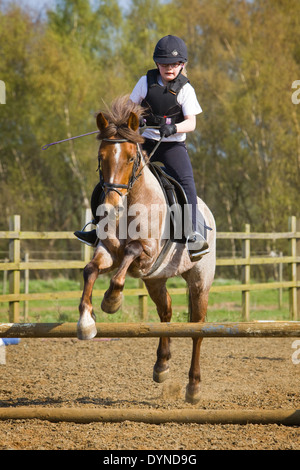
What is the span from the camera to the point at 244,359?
7.61 m

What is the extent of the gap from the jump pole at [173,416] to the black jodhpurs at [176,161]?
5.99ft

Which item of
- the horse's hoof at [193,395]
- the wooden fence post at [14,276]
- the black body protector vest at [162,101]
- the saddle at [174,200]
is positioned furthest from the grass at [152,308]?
the black body protector vest at [162,101]

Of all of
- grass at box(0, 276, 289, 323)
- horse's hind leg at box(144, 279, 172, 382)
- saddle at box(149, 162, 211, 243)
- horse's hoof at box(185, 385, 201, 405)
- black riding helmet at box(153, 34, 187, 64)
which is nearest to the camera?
black riding helmet at box(153, 34, 187, 64)

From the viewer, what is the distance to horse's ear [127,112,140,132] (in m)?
4.25

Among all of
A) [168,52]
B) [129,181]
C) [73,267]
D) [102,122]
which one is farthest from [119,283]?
[73,267]

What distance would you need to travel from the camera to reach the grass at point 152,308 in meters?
9.94

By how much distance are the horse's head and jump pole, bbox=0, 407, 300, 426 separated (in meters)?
1.51

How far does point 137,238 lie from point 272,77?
19.1m

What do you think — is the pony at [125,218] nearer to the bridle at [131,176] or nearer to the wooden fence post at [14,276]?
the bridle at [131,176]

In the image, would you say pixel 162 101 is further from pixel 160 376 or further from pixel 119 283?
pixel 160 376

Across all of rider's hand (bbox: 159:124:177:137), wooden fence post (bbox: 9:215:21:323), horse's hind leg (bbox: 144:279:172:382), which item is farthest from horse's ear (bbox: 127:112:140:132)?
wooden fence post (bbox: 9:215:21:323)

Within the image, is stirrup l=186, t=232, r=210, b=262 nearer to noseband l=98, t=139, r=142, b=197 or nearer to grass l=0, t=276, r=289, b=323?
noseband l=98, t=139, r=142, b=197
